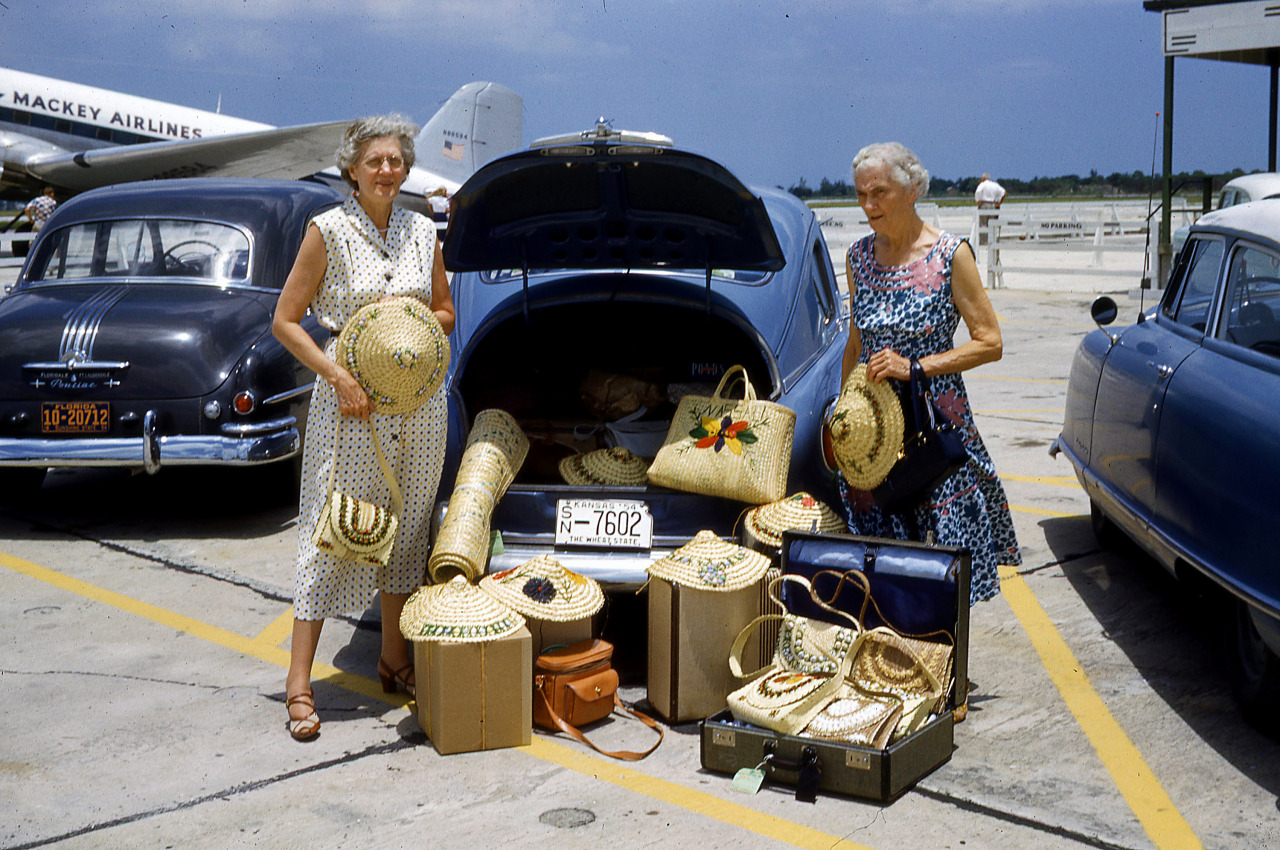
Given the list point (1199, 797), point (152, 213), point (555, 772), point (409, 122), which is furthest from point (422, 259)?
point (152, 213)

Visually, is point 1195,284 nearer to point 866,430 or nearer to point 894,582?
point 866,430

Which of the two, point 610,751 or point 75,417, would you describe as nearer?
point 610,751

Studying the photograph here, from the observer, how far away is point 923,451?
12.7ft

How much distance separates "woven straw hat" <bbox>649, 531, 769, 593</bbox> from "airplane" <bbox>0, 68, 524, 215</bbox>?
23.1m

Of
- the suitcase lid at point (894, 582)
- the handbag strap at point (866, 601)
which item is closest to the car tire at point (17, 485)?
the suitcase lid at point (894, 582)

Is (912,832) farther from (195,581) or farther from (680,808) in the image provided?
(195,581)

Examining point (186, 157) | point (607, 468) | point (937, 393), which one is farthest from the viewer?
point (186, 157)

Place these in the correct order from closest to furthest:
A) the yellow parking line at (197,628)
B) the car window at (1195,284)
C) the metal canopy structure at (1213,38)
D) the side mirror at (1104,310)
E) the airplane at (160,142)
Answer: the yellow parking line at (197,628), the car window at (1195,284), the side mirror at (1104,310), the metal canopy structure at (1213,38), the airplane at (160,142)

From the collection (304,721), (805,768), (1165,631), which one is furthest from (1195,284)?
(304,721)

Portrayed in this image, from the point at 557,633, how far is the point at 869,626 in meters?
1.02

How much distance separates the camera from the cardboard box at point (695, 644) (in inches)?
151

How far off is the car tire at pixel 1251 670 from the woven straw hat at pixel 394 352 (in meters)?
2.67

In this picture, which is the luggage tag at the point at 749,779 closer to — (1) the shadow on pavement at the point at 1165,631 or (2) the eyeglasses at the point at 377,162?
(1) the shadow on pavement at the point at 1165,631

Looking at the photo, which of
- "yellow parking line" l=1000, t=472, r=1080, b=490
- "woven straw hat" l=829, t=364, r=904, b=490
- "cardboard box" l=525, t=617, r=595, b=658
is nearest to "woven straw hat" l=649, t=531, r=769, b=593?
"cardboard box" l=525, t=617, r=595, b=658
